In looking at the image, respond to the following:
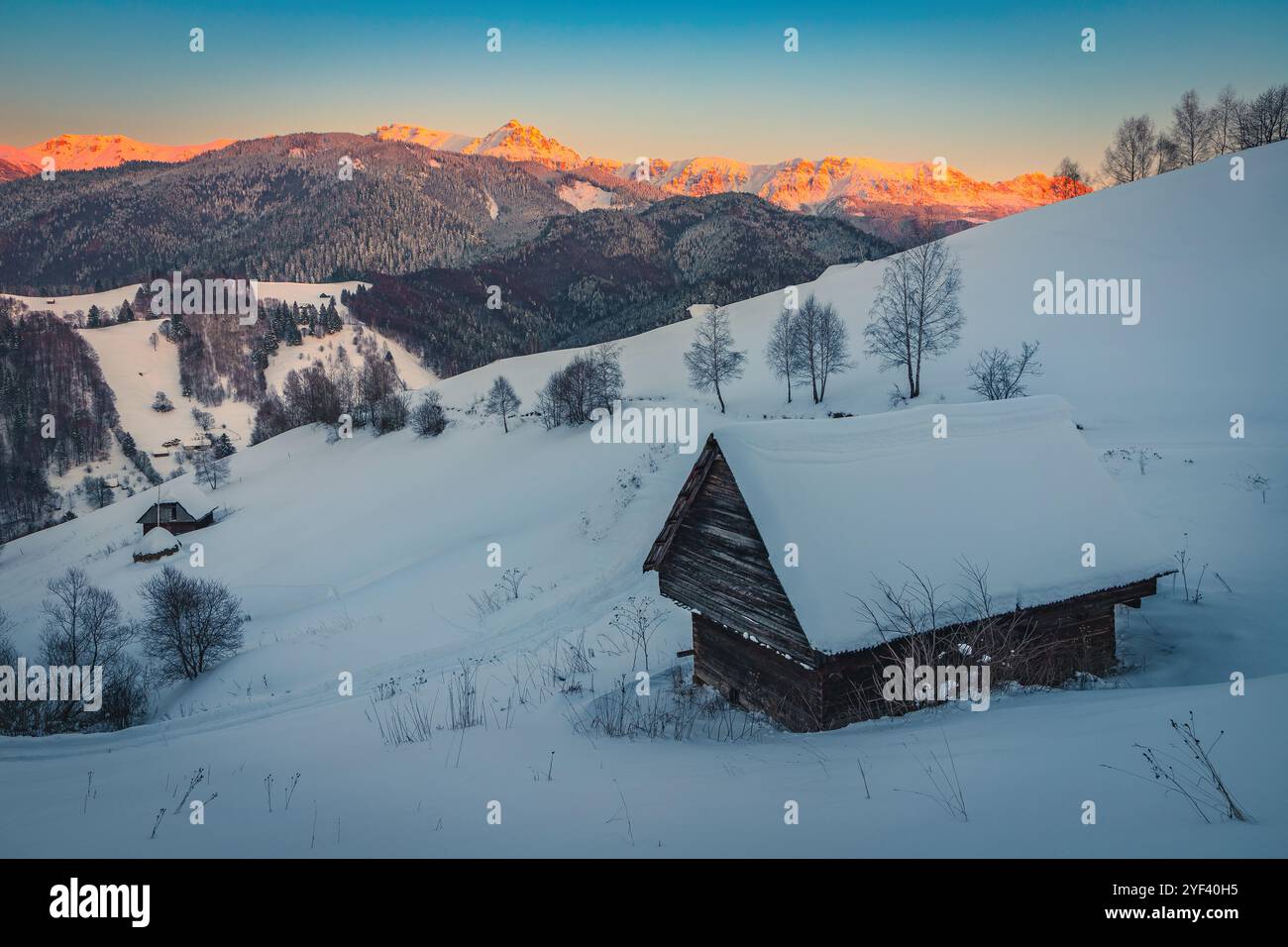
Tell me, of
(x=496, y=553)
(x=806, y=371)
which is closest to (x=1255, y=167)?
(x=806, y=371)

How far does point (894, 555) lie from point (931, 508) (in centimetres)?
127

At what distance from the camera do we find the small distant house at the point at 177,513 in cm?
4706

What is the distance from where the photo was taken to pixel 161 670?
22891mm

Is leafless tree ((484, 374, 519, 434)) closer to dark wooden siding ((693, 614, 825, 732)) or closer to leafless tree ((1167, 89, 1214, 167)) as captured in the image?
dark wooden siding ((693, 614, 825, 732))

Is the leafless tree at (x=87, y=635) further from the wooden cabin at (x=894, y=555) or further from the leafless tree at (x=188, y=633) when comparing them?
the wooden cabin at (x=894, y=555)

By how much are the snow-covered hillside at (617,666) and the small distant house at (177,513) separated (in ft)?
5.01

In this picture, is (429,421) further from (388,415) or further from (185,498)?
(185,498)

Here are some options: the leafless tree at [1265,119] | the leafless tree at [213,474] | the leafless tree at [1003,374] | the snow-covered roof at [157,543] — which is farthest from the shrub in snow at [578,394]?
the leafless tree at [1265,119]

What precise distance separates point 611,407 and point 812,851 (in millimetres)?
41048

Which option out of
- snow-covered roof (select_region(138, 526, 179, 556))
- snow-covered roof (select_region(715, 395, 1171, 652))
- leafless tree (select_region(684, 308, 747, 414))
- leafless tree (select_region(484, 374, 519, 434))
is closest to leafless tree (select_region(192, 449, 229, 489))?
snow-covered roof (select_region(138, 526, 179, 556))

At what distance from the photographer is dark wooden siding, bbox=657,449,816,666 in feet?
29.7

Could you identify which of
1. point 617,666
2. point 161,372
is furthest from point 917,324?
point 161,372

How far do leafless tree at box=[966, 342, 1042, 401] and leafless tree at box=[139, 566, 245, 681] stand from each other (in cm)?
3034

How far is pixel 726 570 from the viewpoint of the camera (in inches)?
400
